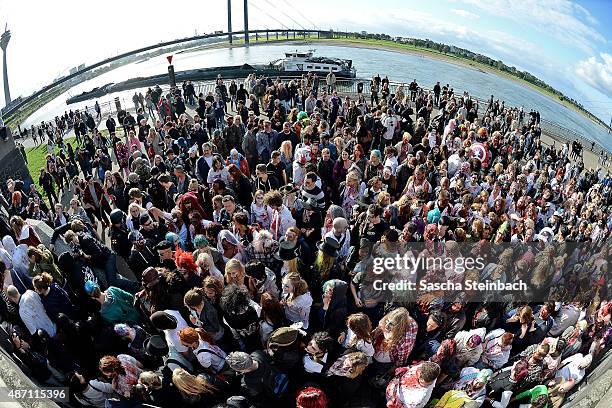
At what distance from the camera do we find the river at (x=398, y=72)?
31.0 meters

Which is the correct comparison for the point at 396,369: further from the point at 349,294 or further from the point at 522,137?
the point at 522,137

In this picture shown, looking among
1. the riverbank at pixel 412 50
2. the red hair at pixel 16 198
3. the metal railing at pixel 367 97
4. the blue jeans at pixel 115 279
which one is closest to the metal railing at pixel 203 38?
the riverbank at pixel 412 50

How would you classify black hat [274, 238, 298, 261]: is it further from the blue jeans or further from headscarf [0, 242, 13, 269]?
headscarf [0, 242, 13, 269]

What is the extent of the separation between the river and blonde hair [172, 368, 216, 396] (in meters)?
26.4

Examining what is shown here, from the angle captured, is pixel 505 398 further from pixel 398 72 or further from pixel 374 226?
pixel 398 72

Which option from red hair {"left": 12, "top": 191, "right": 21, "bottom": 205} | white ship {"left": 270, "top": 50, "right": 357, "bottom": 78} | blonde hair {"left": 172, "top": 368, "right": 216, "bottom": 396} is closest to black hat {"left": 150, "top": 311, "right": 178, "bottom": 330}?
blonde hair {"left": 172, "top": 368, "right": 216, "bottom": 396}

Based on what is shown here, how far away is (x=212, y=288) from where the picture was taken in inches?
158

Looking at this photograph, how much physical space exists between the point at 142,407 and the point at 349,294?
8.83ft

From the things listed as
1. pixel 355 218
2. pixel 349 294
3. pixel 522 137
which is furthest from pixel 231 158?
pixel 522 137

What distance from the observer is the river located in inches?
1221

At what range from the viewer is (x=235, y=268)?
4.14 meters

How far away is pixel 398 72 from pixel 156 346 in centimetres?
3527

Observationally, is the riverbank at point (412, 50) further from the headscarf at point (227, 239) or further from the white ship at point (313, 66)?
the headscarf at point (227, 239)

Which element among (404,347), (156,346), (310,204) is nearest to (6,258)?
(156,346)
